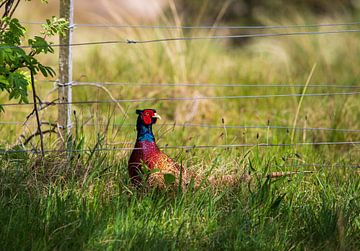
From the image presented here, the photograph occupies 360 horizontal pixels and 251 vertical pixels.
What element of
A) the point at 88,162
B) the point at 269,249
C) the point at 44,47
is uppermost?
the point at 44,47

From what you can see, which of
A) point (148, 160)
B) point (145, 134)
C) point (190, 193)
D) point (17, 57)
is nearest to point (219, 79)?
point (145, 134)

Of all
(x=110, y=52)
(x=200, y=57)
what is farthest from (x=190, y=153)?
(x=110, y=52)

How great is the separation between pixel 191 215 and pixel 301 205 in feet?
2.47

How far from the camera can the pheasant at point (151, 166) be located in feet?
15.9

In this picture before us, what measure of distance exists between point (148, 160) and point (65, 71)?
114 cm

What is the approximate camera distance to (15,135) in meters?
6.47

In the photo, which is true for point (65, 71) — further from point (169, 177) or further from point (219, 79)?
point (219, 79)

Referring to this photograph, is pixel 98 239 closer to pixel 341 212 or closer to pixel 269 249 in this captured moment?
pixel 269 249

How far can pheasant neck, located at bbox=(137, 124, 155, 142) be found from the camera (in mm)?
4969

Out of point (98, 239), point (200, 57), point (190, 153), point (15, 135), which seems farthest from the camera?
point (200, 57)

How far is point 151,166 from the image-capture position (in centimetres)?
487

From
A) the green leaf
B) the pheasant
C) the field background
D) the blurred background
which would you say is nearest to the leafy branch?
the field background

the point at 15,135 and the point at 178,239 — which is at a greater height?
the point at 15,135

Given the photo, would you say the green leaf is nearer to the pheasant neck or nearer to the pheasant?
the pheasant
